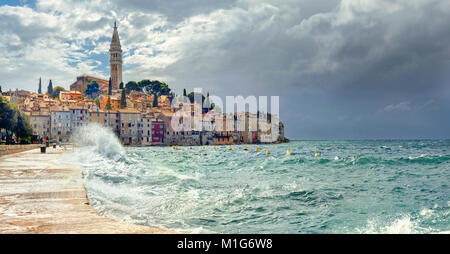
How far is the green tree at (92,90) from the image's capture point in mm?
110375

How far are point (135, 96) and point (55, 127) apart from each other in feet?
108

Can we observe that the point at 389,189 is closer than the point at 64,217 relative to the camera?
No

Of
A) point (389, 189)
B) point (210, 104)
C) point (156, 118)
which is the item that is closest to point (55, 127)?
point (156, 118)

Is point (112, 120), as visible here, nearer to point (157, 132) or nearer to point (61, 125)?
point (61, 125)

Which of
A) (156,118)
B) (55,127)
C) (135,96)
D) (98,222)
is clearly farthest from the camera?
(135,96)

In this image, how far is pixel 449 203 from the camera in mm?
7109

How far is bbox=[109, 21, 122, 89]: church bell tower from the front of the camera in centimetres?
12048

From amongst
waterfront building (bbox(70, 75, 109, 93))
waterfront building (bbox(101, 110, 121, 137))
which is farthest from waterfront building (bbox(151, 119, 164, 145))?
waterfront building (bbox(70, 75, 109, 93))

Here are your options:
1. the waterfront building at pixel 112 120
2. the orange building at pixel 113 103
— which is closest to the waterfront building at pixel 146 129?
the waterfront building at pixel 112 120

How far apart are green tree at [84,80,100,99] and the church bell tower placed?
9.13 metres

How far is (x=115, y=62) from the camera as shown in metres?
121

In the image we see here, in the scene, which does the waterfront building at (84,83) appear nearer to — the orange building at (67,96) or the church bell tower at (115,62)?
the church bell tower at (115,62)
